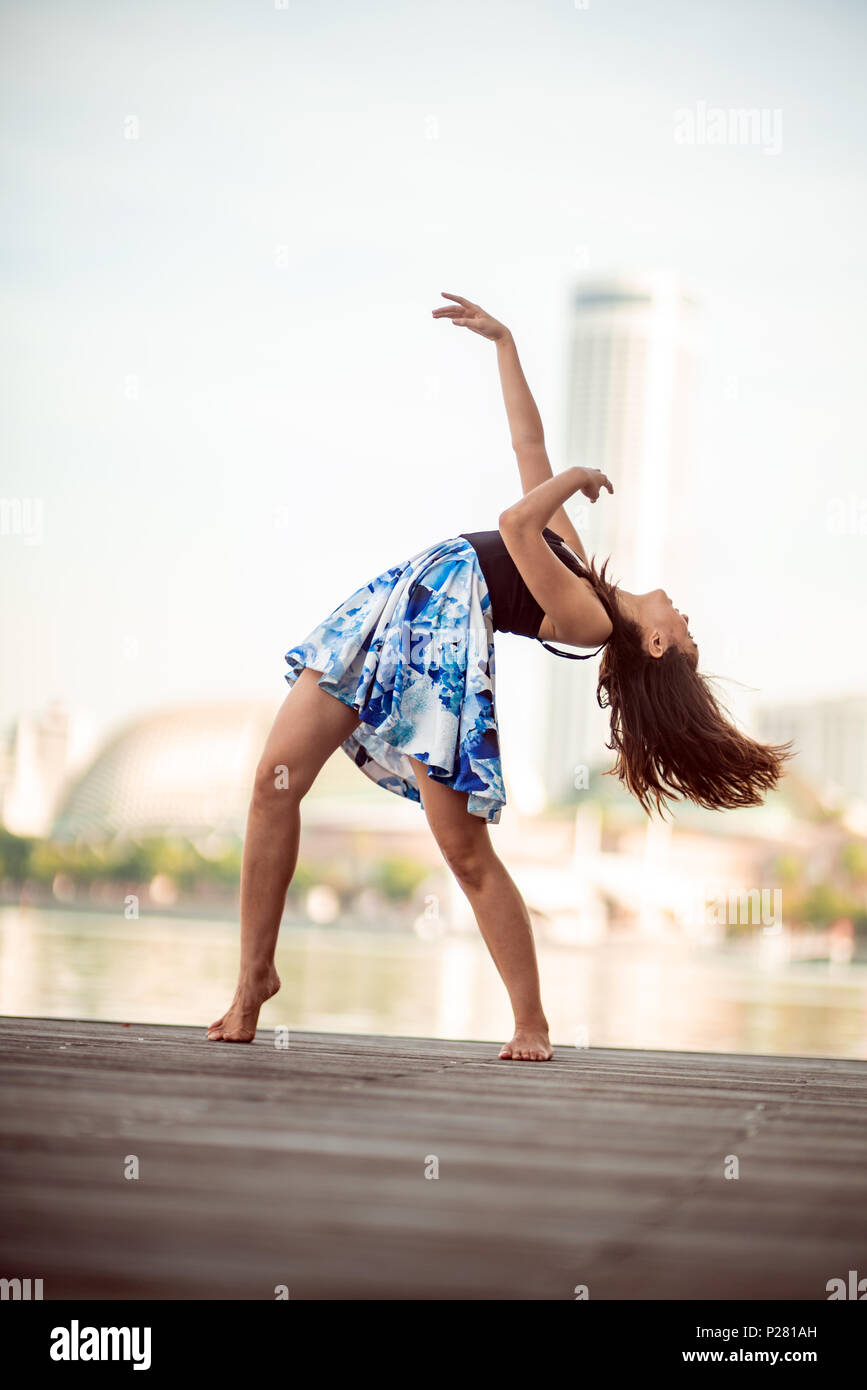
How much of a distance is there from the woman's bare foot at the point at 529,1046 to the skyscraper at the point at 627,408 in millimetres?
106306

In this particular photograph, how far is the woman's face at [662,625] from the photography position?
2.96m

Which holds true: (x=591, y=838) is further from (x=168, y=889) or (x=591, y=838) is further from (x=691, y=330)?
(x=691, y=330)

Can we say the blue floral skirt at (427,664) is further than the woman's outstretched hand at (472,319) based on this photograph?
No

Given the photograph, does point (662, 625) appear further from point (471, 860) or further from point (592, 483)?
point (471, 860)

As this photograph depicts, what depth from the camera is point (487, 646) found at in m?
2.83

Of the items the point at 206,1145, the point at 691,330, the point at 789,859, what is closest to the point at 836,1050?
the point at 206,1145

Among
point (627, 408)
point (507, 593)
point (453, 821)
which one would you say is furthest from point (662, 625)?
point (627, 408)

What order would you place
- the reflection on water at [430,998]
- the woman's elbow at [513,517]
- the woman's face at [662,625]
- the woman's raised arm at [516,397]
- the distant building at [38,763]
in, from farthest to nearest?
the distant building at [38,763] < the reflection on water at [430,998] < the woman's raised arm at [516,397] < the woman's face at [662,625] < the woman's elbow at [513,517]

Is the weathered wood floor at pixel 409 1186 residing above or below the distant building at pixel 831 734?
below

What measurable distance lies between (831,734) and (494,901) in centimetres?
9247

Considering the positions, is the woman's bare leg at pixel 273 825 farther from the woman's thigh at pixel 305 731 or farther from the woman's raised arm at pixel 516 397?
the woman's raised arm at pixel 516 397

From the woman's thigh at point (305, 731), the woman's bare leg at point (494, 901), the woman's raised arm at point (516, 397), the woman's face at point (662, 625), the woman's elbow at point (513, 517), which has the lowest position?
the woman's bare leg at point (494, 901)

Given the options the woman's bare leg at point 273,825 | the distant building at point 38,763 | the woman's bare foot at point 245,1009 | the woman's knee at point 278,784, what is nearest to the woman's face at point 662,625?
the woman's bare leg at point 273,825

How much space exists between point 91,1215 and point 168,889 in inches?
2793
